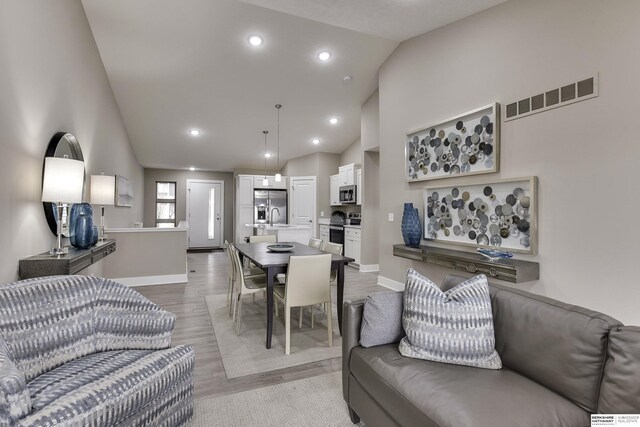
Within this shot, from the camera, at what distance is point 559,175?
101 inches

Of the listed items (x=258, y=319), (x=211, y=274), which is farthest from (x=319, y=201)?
(x=258, y=319)

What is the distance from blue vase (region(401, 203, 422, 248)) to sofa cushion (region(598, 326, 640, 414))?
9.08 feet

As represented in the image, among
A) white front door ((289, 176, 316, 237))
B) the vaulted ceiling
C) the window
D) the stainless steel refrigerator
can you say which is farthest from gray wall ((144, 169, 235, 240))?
white front door ((289, 176, 316, 237))

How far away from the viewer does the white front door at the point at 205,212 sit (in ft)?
30.9

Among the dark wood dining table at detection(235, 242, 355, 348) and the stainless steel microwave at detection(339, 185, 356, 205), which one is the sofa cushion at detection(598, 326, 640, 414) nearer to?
the dark wood dining table at detection(235, 242, 355, 348)

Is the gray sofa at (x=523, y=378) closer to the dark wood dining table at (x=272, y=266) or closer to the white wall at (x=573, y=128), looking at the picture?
the dark wood dining table at (x=272, y=266)

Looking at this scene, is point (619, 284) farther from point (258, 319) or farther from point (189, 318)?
point (189, 318)

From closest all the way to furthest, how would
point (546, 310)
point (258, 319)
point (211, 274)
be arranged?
point (546, 310)
point (258, 319)
point (211, 274)

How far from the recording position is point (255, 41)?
13.3 ft

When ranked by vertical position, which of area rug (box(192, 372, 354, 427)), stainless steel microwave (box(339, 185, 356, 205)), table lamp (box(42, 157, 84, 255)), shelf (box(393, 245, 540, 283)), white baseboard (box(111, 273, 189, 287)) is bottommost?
area rug (box(192, 372, 354, 427))

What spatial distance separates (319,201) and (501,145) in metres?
5.11

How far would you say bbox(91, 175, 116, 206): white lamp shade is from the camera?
11.6 ft

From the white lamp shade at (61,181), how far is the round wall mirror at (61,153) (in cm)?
36

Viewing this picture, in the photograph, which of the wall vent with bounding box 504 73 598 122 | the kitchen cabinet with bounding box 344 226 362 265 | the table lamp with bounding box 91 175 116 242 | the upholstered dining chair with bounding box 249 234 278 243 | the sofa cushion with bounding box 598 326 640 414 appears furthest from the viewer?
the kitchen cabinet with bounding box 344 226 362 265
